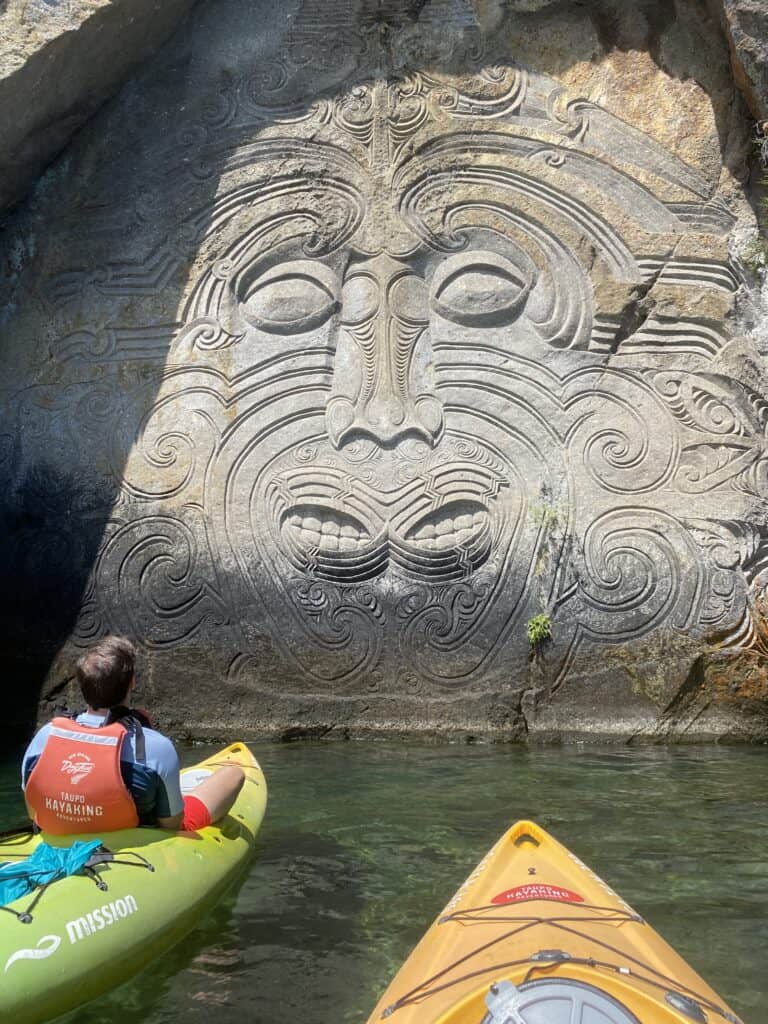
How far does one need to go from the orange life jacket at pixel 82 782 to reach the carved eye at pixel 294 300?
3.93m

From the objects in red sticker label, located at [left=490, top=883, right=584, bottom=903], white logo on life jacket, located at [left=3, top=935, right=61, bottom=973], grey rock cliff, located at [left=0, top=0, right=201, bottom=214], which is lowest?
white logo on life jacket, located at [left=3, top=935, right=61, bottom=973]

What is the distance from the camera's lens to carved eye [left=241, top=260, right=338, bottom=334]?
275 inches

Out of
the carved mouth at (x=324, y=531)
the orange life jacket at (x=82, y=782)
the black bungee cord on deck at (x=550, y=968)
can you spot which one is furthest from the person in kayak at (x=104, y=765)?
the carved mouth at (x=324, y=531)

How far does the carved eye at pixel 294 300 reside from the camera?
700 cm

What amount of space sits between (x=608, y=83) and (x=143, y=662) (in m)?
4.53

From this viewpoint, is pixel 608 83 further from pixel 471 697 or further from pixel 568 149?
pixel 471 697

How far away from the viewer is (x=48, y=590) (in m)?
6.92

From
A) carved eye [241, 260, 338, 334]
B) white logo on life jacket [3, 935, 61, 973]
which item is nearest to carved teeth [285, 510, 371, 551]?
carved eye [241, 260, 338, 334]

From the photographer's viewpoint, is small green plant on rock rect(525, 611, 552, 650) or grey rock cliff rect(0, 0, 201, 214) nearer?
grey rock cliff rect(0, 0, 201, 214)

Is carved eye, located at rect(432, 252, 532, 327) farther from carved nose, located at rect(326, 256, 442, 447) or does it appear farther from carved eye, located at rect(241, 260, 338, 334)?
carved eye, located at rect(241, 260, 338, 334)

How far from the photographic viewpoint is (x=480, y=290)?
691 cm

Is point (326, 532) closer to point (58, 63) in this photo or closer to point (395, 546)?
point (395, 546)

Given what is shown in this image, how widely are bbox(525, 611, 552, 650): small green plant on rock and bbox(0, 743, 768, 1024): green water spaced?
631 mm

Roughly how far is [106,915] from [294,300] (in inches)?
179
